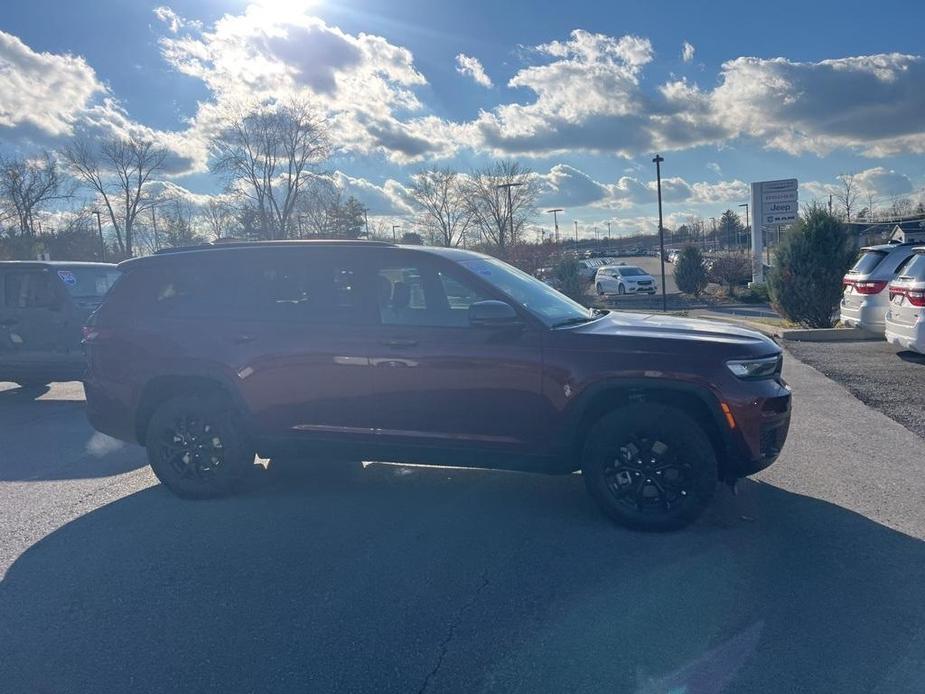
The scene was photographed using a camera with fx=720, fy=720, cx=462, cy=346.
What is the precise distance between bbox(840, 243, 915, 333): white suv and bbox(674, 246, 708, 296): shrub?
2141cm

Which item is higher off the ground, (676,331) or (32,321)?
(32,321)

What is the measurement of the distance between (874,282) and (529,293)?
350 inches

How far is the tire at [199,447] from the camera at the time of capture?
17.8 feet

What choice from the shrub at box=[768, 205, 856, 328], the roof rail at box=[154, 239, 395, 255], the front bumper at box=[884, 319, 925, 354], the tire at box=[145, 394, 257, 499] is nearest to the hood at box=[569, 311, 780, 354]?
the roof rail at box=[154, 239, 395, 255]

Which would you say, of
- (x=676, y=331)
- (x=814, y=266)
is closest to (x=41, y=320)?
(x=676, y=331)

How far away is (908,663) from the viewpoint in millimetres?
3092

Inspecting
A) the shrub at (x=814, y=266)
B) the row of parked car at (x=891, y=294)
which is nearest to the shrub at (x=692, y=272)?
the shrub at (x=814, y=266)

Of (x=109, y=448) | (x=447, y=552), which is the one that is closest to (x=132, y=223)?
(x=109, y=448)

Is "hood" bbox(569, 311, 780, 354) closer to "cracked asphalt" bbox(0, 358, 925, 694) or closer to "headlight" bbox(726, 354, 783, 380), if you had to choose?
"headlight" bbox(726, 354, 783, 380)

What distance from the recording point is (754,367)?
4461 millimetres

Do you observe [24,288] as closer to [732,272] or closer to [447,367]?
[447,367]

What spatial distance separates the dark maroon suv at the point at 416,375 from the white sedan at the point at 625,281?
28.1m

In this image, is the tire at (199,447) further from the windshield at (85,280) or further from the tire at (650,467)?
the windshield at (85,280)

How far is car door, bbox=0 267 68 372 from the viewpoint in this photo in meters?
9.73
